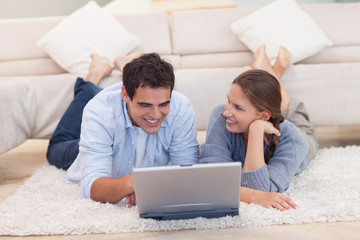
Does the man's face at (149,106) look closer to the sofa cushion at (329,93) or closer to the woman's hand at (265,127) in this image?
the woman's hand at (265,127)

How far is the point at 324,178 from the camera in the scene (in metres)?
2.01

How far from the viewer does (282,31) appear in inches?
122

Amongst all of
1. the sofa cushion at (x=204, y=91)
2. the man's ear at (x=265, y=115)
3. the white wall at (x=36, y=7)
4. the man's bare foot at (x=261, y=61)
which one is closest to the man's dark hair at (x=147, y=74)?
the man's ear at (x=265, y=115)

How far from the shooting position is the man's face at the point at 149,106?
158 centimetres

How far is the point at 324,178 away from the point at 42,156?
1.68 meters

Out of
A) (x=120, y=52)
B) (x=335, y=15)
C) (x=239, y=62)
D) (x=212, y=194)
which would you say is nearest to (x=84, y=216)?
(x=212, y=194)

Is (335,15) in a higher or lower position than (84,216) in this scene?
higher

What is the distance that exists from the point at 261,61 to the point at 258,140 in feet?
3.48

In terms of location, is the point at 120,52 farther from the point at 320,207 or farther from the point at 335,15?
the point at 320,207

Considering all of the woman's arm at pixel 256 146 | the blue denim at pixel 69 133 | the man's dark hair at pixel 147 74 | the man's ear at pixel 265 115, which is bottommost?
the blue denim at pixel 69 133

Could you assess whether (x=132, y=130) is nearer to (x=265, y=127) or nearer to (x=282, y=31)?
(x=265, y=127)

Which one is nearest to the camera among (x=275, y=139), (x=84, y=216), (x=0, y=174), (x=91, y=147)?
(x=84, y=216)

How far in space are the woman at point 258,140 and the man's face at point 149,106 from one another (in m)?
0.29

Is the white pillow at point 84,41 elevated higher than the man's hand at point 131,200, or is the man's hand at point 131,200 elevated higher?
the white pillow at point 84,41
